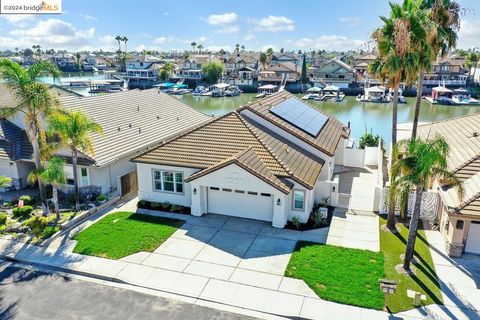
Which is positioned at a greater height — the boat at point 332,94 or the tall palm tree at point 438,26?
the tall palm tree at point 438,26

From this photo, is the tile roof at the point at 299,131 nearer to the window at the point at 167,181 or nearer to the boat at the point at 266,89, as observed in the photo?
the window at the point at 167,181

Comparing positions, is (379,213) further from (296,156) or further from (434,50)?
(434,50)

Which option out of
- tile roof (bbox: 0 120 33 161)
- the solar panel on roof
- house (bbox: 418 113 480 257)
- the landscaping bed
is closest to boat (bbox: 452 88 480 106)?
the solar panel on roof

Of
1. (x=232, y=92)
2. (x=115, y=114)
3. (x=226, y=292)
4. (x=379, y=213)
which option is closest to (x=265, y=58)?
(x=232, y=92)

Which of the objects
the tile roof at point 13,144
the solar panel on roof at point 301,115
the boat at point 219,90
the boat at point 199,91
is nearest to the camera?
the tile roof at point 13,144

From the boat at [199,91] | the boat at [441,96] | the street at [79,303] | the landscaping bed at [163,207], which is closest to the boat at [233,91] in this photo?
the boat at [199,91]

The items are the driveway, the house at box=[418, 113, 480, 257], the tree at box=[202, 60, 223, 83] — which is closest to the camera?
the driveway

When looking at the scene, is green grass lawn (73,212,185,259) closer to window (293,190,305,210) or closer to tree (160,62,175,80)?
window (293,190,305,210)
